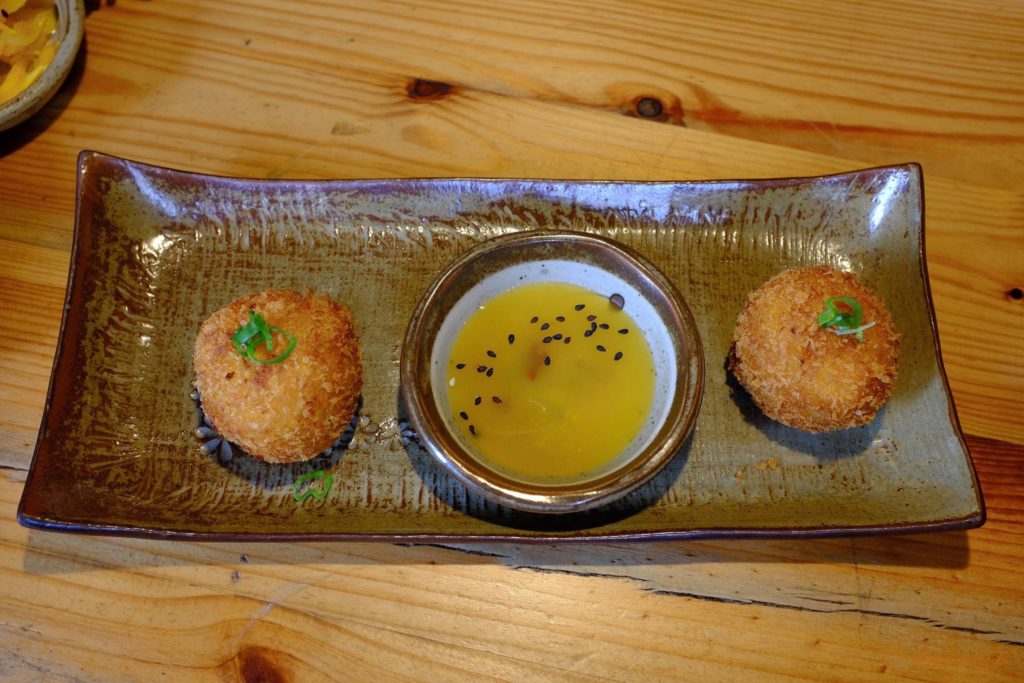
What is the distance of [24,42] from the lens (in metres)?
3.13

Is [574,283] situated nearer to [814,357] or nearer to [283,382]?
[814,357]

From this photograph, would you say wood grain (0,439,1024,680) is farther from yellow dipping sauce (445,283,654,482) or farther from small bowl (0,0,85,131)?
small bowl (0,0,85,131)

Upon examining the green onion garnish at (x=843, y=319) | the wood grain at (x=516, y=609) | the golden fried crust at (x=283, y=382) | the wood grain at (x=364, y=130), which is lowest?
the wood grain at (x=516, y=609)

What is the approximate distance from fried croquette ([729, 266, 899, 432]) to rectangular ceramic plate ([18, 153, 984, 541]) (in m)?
0.20

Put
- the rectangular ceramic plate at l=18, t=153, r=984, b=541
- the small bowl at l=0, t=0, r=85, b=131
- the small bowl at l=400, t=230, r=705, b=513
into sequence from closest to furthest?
the small bowl at l=400, t=230, r=705, b=513 → the rectangular ceramic plate at l=18, t=153, r=984, b=541 → the small bowl at l=0, t=0, r=85, b=131

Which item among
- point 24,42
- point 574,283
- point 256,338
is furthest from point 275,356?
point 24,42

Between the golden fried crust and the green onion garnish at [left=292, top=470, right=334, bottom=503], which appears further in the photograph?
the green onion garnish at [left=292, top=470, right=334, bottom=503]

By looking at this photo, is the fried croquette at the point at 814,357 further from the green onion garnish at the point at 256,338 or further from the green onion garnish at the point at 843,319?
the green onion garnish at the point at 256,338

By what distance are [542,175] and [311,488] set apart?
1.73 m

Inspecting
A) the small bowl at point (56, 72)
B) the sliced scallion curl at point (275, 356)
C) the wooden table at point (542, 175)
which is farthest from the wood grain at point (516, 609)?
the small bowl at point (56, 72)

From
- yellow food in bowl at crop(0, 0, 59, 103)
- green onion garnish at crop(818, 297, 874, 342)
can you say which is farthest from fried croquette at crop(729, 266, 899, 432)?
yellow food in bowl at crop(0, 0, 59, 103)

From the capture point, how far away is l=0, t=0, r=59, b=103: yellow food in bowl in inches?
121

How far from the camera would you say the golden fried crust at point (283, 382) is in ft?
7.57

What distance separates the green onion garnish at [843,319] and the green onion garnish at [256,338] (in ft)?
5.97
